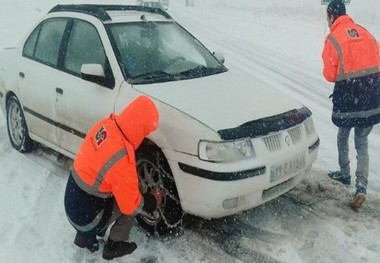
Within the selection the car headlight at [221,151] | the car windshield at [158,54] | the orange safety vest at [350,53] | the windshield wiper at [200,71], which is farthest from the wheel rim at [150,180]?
the orange safety vest at [350,53]

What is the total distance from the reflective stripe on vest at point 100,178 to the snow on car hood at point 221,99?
782 millimetres

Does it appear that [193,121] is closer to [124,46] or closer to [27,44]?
[124,46]

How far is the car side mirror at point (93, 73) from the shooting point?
4.15 metres

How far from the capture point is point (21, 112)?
561 cm

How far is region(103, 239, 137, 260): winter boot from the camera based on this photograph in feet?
11.9

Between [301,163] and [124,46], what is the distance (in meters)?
2.05

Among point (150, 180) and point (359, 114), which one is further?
point (359, 114)

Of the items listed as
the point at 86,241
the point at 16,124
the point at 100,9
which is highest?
the point at 100,9

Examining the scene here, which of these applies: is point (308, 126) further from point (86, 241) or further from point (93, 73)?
point (86, 241)

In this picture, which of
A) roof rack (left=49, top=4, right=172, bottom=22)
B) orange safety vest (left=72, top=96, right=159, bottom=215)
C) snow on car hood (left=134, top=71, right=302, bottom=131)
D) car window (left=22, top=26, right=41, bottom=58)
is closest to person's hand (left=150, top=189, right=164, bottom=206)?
orange safety vest (left=72, top=96, right=159, bottom=215)

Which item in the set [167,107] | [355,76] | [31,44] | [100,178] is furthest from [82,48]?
[355,76]

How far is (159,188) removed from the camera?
12.6ft

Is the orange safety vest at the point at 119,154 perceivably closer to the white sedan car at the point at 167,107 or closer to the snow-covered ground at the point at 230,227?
the white sedan car at the point at 167,107

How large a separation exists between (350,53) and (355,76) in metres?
0.23
